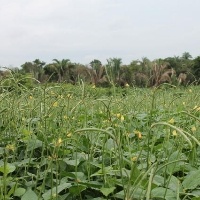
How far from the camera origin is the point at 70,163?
1.12 metres

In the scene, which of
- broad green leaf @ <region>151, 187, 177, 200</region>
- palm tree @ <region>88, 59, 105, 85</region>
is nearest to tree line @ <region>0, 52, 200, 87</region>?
palm tree @ <region>88, 59, 105, 85</region>

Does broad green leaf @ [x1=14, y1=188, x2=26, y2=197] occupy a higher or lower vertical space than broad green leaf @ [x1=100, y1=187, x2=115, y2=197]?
lower

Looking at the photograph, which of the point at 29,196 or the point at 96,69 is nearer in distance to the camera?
the point at 29,196

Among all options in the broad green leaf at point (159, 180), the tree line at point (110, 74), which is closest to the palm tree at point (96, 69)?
the tree line at point (110, 74)

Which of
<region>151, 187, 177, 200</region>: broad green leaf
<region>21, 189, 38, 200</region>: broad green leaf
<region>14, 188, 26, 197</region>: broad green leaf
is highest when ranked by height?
<region>151, 187, 177, 200</region>: broad green leaf

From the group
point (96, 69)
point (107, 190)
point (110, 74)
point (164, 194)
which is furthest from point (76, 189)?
point (96, 69)

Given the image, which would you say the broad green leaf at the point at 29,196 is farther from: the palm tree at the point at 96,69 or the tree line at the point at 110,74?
the palm tree at the point at 96,69

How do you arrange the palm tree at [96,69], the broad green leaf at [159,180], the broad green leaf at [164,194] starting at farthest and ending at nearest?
the palm tree at [96,69] < the broad green leaf at [159,180] < the broad green leaf at [164,194]

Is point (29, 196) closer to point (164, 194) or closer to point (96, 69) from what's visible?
point (164, 194)

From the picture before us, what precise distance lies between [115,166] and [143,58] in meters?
23.2

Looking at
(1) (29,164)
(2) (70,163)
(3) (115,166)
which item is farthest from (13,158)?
(3) (115,166)

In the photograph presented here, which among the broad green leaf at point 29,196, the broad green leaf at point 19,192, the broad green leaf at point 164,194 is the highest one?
the broad green leaf at point 164,194

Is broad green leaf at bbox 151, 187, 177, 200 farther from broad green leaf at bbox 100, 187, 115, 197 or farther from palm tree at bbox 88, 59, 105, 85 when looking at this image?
palm tree at bbox 88, 59, 105, 85

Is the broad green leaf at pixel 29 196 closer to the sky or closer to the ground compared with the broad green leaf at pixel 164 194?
closer to the ground
